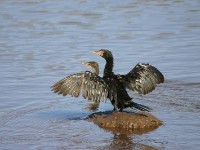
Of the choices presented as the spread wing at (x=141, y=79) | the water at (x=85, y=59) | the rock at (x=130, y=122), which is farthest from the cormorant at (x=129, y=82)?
the water at (x=85, y=59)

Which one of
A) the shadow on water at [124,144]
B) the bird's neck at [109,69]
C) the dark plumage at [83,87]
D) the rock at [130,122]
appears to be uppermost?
the bird's neck at [109,69]

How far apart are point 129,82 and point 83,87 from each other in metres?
0.90

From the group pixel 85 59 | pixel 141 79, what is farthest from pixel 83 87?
pixel 85 59

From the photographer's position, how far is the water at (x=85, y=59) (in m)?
10.2

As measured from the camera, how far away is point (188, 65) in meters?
14.8

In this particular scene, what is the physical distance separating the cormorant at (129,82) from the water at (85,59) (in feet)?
1.94

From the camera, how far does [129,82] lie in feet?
35.7

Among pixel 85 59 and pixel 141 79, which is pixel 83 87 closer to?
pixel 141 79

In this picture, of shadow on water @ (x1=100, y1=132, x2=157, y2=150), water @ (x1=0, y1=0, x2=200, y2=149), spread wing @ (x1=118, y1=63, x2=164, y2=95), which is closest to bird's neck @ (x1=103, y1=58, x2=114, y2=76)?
spread wing @ (x1=118, y1=63, x2=164, y2=95)

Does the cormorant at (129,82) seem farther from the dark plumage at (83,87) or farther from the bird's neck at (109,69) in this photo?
the dark plumage at (83,87)

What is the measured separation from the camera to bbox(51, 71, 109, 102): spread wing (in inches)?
406

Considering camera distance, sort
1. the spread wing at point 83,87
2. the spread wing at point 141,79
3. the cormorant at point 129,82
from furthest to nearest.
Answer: the spread wing at point 141,79 < the cormorant at point 129,82 < the spread wing at point 83,87

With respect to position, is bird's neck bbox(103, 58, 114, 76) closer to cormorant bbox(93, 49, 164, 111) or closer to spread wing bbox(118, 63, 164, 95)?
cormorant bbox(93, 49, 164, 111)

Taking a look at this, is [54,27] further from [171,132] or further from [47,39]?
[171,132]
